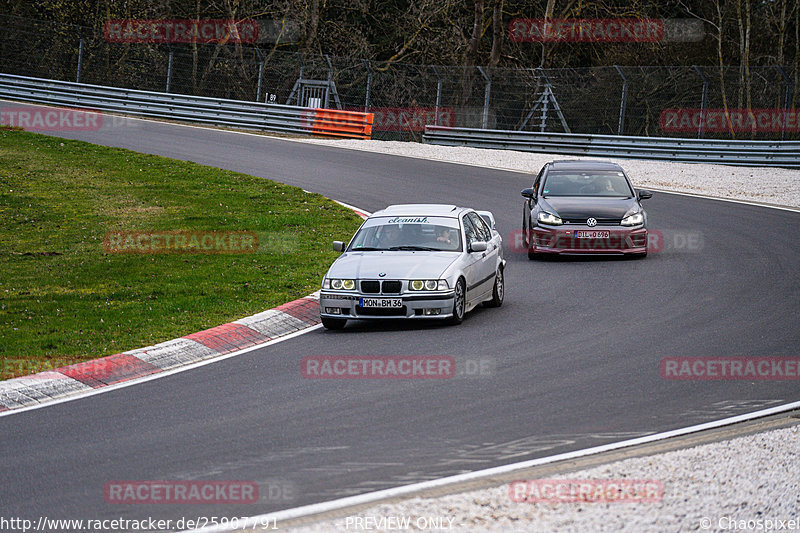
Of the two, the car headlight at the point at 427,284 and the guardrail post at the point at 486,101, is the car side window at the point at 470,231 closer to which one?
the car headlight at the point at 427,284

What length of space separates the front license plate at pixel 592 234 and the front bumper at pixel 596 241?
0.13 ft

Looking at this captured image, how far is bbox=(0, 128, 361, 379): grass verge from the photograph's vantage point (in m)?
11.8

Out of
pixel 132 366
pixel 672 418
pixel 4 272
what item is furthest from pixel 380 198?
pixel 672 418

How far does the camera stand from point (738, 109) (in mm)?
34500

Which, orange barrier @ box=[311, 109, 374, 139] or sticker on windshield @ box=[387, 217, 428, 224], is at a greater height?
orange barrier @ box=[311, 109, 374, 139]

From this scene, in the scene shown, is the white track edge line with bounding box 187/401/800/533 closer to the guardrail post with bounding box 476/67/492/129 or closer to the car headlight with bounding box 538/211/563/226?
the car headlight with bounding box 538/211/563/226

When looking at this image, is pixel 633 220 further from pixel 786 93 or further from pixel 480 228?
pixel 786 93

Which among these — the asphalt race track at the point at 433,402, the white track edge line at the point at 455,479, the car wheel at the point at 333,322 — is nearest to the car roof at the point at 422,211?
the asphalt race track at the point at 433,402

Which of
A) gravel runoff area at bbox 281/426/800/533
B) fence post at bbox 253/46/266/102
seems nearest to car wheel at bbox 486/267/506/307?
gravel runoff area at bbox 281/426/800/533

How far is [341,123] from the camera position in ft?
118

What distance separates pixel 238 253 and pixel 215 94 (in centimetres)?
2352

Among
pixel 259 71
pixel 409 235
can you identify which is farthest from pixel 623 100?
pixel 409 235

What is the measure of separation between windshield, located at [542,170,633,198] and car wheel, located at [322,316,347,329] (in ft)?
22.2

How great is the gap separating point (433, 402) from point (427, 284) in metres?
3.50
